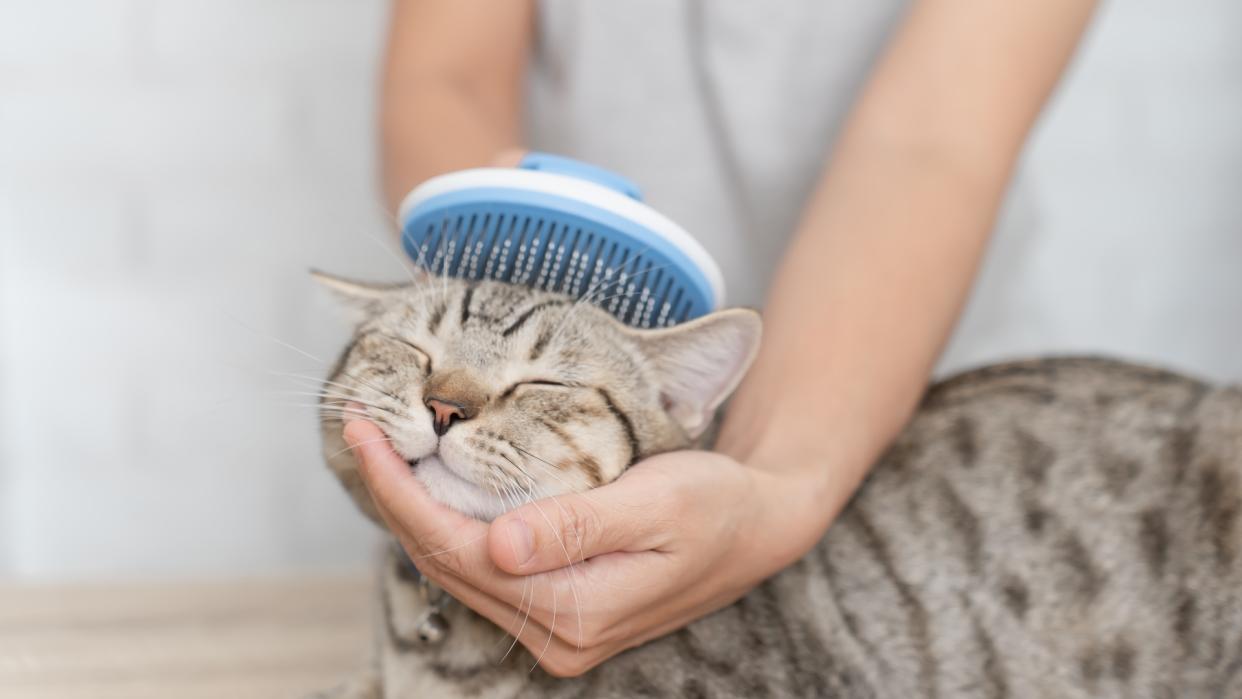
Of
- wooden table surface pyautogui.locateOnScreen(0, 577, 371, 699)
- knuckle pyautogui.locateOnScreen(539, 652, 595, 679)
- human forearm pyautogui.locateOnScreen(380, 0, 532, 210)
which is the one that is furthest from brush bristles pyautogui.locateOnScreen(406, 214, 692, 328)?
wooden table surface pyautogui.locateOnScreen(0, 577, 371, 699)

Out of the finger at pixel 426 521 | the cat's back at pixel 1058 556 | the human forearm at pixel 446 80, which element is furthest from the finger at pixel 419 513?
the human forearm at pixel 446 80

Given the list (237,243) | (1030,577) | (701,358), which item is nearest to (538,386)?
(701,358)

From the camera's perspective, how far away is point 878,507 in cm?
114

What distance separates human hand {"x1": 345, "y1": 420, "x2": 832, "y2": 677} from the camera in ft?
2.44

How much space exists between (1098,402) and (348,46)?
1.24 m

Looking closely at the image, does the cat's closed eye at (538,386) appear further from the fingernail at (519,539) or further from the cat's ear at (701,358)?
the fingernail at (519,539)

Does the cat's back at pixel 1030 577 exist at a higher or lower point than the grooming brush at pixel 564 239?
lower

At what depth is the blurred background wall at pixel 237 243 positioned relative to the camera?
69.4 inches

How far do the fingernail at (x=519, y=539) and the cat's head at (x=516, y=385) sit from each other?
105mm

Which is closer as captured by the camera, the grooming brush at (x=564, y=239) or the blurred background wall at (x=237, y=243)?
the grooming brush at (x=564, y=239)

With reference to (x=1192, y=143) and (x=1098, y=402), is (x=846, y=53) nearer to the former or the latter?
(x=1098, y=402)

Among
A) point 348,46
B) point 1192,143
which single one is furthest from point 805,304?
point 1192,143

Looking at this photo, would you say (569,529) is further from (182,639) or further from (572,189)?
(182,639)

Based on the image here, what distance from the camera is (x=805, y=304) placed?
3.57ft
